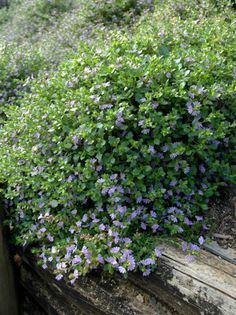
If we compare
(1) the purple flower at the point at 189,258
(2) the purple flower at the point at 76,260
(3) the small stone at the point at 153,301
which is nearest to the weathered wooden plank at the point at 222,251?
(1) the purple flower at the point at 189,258

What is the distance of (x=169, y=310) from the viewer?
6.94 ft

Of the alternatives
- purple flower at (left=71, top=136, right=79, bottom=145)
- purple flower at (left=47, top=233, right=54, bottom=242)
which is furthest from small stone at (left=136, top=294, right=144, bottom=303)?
purple flower at (left=71, top=136, right=79, bottom=145)

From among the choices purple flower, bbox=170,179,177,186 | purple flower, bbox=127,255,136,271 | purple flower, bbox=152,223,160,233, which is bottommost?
purple flower, bbox=152,223,160,233

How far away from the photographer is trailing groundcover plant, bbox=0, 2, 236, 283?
2.21 meters

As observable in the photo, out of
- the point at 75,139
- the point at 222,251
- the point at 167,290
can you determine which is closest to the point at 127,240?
the point at 167,290

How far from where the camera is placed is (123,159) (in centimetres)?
232

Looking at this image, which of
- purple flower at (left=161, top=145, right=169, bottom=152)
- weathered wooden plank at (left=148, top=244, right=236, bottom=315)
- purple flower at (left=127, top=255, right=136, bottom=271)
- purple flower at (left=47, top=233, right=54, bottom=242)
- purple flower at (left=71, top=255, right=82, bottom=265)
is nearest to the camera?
weathered wooden plank at (left=148, top=244, right=236, bottom=315)

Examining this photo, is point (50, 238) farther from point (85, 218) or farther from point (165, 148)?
point (165, 148)

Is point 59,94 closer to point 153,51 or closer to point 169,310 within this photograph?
point 153,51

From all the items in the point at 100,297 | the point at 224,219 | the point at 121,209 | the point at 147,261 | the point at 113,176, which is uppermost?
the point at 113,176

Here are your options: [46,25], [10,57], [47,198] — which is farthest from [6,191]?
[46,25]

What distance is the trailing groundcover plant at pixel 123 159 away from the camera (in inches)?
87.1

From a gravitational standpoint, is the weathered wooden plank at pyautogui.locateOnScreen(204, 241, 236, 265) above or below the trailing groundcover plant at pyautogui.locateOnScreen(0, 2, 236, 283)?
below

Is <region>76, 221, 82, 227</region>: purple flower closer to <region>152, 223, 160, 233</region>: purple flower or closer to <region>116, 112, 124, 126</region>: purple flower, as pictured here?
<region>152, 223, 160, 233</region>: purple flower
